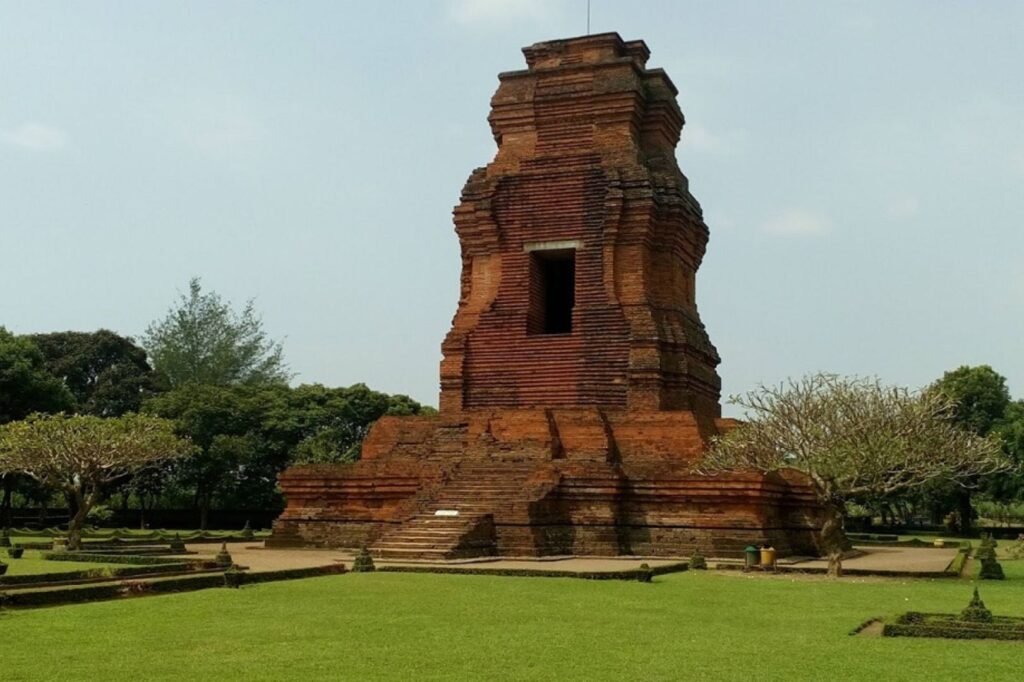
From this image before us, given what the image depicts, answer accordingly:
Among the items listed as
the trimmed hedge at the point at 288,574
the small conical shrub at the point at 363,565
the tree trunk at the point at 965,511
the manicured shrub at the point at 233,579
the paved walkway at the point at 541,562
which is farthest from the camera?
the tree trunk at the point at 965,511

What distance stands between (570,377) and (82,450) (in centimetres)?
1032

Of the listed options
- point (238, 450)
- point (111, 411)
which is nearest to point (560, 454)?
point (238, 450)

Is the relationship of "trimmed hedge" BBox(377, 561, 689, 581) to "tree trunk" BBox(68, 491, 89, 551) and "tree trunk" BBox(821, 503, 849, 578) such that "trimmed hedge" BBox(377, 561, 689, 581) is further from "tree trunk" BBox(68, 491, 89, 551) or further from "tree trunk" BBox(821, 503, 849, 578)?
"tree trunk" BBox(68, 491, 89, 551)

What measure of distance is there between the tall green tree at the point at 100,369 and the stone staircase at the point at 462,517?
3369cm

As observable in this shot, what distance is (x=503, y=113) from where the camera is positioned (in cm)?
2586

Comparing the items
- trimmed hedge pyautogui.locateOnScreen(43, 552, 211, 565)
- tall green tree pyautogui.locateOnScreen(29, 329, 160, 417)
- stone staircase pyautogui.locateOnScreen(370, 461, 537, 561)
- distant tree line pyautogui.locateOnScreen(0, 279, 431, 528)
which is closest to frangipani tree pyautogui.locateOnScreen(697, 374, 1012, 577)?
stone staircase pyautogui.locateOnScreen(370, 461, 537, 561)

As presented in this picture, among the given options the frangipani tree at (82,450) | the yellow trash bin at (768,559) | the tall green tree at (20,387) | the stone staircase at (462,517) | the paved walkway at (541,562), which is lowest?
the paved walkway at (541,562)

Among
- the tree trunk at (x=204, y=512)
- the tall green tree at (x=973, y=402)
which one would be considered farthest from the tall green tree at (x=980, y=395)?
the tree trunk at (x=204, y=512)

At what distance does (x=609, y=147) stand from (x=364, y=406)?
23.0m

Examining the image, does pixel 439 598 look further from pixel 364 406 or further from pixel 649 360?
pixel 364 406

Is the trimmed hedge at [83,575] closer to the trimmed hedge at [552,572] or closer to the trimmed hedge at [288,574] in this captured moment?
the trimmed hedge at [288,574]

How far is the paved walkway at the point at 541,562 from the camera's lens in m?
16.9

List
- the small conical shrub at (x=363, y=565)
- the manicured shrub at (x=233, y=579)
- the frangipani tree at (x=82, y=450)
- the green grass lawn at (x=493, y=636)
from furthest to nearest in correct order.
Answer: the frangipani tree at (x=82, y=450) < the small conical shrub at (x=363, y=565) < the manicured shrub at (x=233, y=579) < the green grass lawn at (x=493, y=636)

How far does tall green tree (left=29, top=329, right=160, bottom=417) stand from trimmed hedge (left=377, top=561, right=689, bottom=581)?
124 feet
